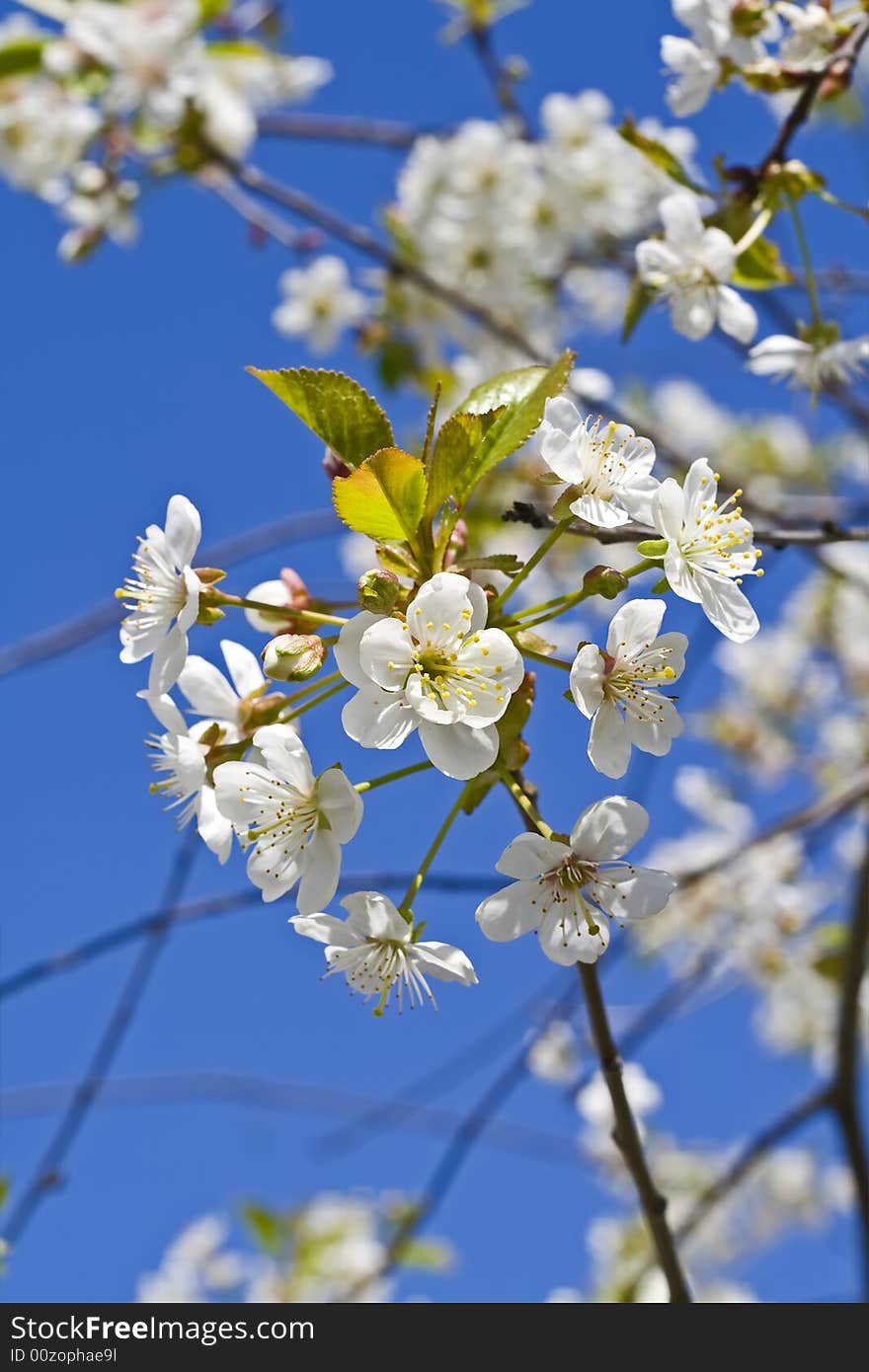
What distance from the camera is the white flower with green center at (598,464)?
1.23 m

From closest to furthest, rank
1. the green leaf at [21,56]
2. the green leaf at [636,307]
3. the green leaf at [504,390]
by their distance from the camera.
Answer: the green leaf at [504,390] → the green leaf at [636,307] → the green leaf at [21,56]

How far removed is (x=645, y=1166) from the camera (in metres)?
1.27

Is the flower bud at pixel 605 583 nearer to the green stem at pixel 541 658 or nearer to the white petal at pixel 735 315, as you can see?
the green stem at pixel 541 658

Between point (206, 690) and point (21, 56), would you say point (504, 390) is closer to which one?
point (206, 690)

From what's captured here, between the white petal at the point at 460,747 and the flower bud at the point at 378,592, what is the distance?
0.12 metres

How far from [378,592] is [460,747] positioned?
169 mm

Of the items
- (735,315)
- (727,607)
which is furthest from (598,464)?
(735,315)

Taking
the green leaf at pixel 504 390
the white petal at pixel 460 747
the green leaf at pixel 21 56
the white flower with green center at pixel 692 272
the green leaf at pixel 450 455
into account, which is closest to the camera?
the white petal at pixel 460 747

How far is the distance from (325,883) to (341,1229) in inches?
173

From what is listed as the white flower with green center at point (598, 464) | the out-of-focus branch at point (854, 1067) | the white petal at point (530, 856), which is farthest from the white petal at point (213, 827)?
the out-of-focus branch at point (854, 1067)

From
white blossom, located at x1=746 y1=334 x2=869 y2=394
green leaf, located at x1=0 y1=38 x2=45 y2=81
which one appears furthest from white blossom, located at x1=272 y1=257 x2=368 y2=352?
white blossom, located at x1=746 y1=334 x2=869 y2=394

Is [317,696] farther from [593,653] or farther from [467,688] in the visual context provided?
[593,653]

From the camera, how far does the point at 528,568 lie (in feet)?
3.84
